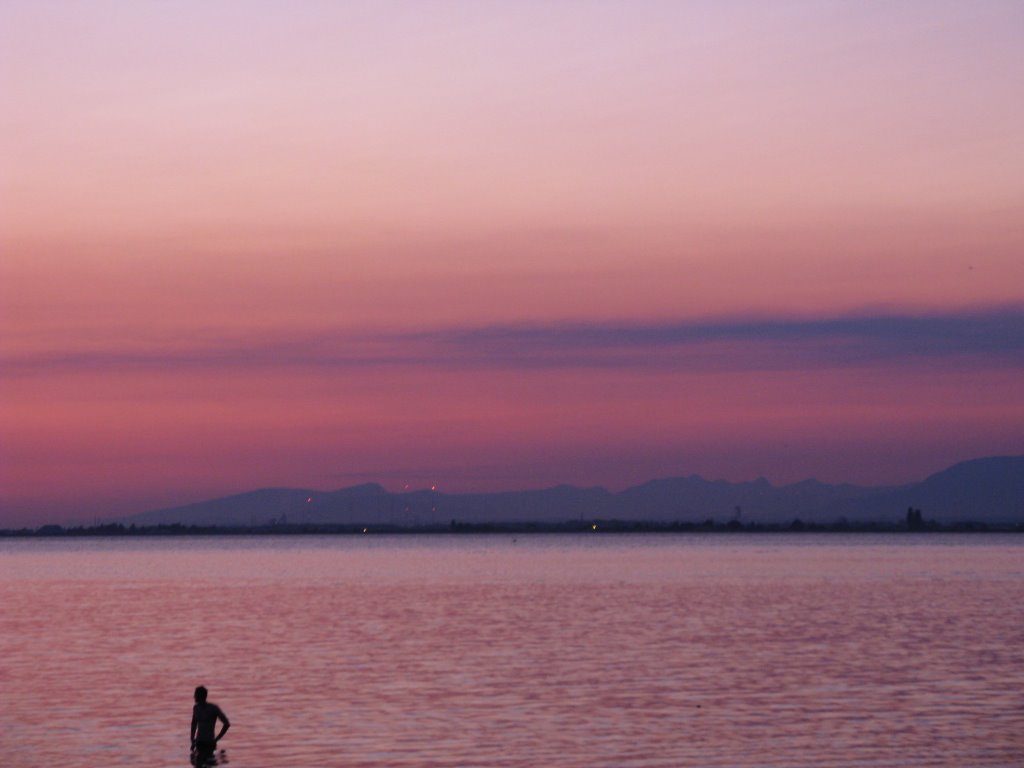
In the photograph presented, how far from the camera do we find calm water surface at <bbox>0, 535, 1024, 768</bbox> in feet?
121

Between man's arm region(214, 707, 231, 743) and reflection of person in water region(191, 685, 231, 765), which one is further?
man's arm region(214, 707, 231, 743)

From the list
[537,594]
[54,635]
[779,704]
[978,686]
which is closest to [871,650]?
[978,686]

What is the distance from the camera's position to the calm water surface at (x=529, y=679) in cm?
3691

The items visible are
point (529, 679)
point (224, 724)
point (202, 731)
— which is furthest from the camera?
point (529, 679)

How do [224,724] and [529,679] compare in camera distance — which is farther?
[529,679]

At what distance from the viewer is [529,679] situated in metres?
50.6

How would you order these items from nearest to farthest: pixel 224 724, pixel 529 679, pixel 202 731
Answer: pixel 202 731 < pixel 224 724 < pixel 529 679

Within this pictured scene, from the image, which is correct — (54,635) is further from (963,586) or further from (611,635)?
(963,586)

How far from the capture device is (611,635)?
6756cm

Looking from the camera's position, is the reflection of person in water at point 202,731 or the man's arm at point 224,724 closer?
the reflection of person in water at point 202,731

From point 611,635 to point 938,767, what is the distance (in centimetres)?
3423

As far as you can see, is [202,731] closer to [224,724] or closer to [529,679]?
[224,724]

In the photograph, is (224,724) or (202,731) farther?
(224,724)

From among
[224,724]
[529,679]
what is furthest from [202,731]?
[529,679]
